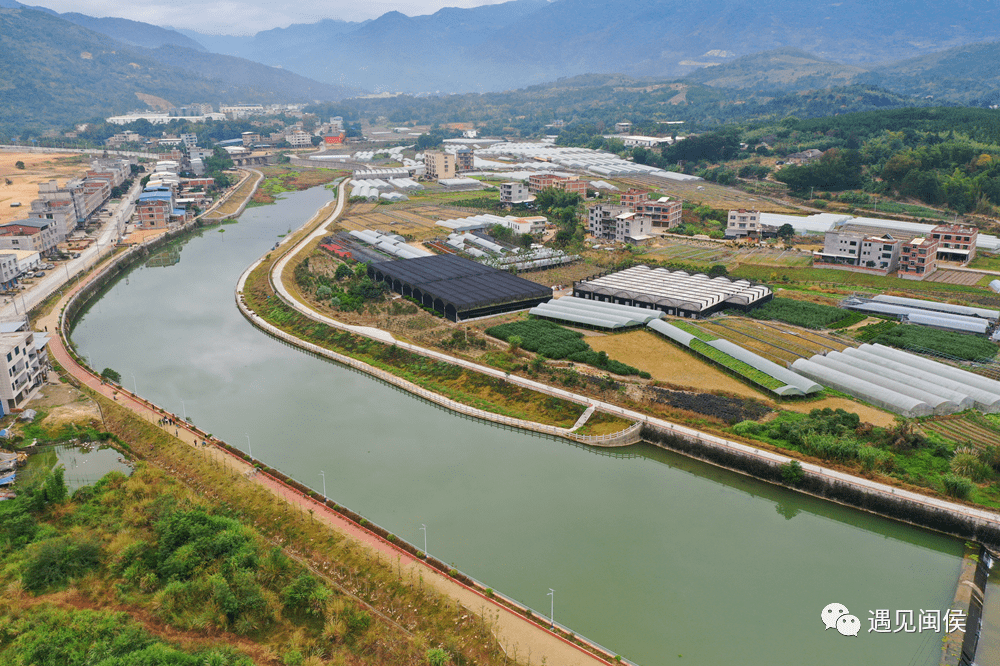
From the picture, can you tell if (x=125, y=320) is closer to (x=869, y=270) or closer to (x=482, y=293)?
(x=482, y=293)

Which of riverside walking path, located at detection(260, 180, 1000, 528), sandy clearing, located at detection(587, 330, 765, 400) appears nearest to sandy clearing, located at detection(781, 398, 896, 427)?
sandy clearing, located at detection(587, 330, 765, 400)

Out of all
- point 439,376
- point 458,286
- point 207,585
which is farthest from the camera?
point 458,286

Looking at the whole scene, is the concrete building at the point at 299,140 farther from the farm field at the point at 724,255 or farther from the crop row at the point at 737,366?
the crop row at the point at 737,366

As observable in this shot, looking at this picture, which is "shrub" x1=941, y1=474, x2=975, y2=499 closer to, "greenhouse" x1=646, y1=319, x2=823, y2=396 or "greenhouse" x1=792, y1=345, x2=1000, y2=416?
"greenhouse" x1=792, y1=345, x2=1000, y2=416

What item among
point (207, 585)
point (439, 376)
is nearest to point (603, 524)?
point (207, 585)

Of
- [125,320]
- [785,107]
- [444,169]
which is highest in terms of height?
[785,107]

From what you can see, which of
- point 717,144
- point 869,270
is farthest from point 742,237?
point 717,144

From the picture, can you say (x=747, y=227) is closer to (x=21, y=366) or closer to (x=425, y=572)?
(x=425, y=572)
